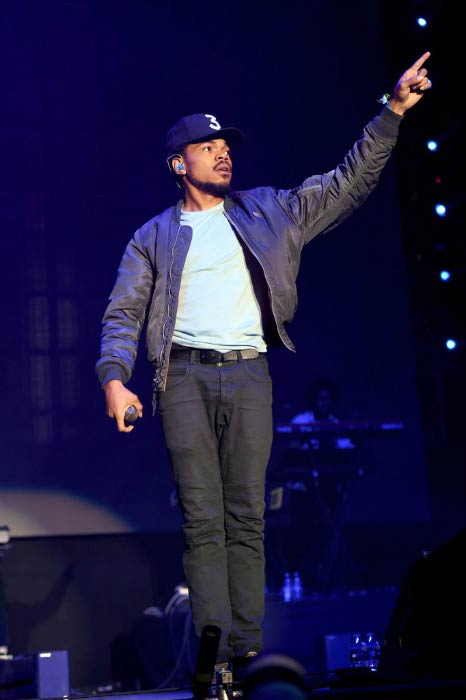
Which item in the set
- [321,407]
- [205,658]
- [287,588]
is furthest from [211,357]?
[321,407]

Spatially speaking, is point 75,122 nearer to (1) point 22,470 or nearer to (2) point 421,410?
(1) point 22,470

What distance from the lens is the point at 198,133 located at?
323 centimetres

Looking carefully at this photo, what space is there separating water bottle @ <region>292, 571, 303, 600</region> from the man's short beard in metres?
2.30

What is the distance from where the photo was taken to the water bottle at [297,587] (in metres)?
4.82

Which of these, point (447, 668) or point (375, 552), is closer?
point (447, 668)

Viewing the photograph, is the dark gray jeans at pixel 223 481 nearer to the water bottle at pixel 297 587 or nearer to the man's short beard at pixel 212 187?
the man's short beard at pixel 212 187

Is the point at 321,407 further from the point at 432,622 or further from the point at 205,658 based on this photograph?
the point at 205,658

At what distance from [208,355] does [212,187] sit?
645 mm

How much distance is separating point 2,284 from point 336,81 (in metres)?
2.69

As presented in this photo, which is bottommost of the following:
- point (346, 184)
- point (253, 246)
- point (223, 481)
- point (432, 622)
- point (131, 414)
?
point (432, 622)

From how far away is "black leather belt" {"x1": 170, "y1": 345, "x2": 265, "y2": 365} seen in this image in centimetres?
294

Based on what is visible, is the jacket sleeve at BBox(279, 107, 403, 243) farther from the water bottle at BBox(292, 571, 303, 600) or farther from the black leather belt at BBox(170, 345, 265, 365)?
the water bottle at BBox(292, 571, 303, 600)

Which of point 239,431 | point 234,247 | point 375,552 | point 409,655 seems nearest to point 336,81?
point 375,552

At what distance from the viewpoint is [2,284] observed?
5621mm
